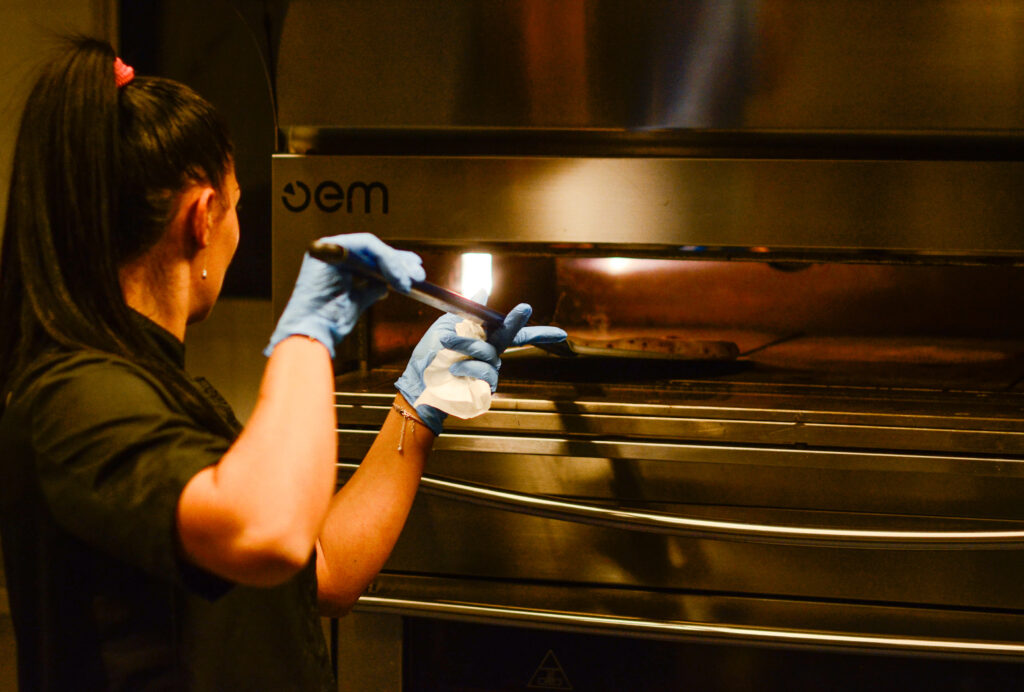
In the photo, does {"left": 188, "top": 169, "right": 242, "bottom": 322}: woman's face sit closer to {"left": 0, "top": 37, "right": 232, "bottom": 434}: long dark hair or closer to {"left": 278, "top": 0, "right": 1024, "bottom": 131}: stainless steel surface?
{"left": 0, "top": 37, "right": 232, "bottom": 434}: long dark hair

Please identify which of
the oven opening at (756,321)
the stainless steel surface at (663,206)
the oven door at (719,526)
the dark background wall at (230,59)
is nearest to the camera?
the oven door at (719,526)

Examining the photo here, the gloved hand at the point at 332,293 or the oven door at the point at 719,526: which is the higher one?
the gloved hand at the point at 332,293

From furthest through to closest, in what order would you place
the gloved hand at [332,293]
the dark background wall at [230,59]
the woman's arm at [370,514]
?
the dark background wall at [230,59] → the woman's arm at [370,514] → the gloved hand at [332,293]

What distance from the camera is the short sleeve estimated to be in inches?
21.5

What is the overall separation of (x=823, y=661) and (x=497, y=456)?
0.54m

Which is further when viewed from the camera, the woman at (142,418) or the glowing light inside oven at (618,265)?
the glowing light inside oven at (618,265)

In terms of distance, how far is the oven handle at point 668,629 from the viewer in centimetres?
97

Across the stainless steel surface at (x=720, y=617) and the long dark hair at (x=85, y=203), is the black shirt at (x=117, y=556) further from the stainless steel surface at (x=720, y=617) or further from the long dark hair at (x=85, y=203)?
the stainless steel surface at (x=720, y=617)

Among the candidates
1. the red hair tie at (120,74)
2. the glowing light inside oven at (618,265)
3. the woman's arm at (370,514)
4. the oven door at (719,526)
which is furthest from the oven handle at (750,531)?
the red hair tie at (120,74)

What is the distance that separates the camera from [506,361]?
3.90 ft

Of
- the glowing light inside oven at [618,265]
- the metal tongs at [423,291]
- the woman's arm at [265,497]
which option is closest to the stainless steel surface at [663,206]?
the glowing light inside oven at [618,265]

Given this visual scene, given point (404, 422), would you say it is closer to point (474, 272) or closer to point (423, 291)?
point (423, 291)

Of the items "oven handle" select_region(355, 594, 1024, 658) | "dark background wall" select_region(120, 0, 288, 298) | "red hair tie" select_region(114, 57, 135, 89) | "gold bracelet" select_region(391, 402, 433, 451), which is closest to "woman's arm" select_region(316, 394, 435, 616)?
"gold bracelet" select_region(391, 402, 433, 451)

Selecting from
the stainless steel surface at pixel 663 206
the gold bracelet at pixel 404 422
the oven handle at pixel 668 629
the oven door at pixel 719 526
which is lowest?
the oven handle at pixel 668 629
